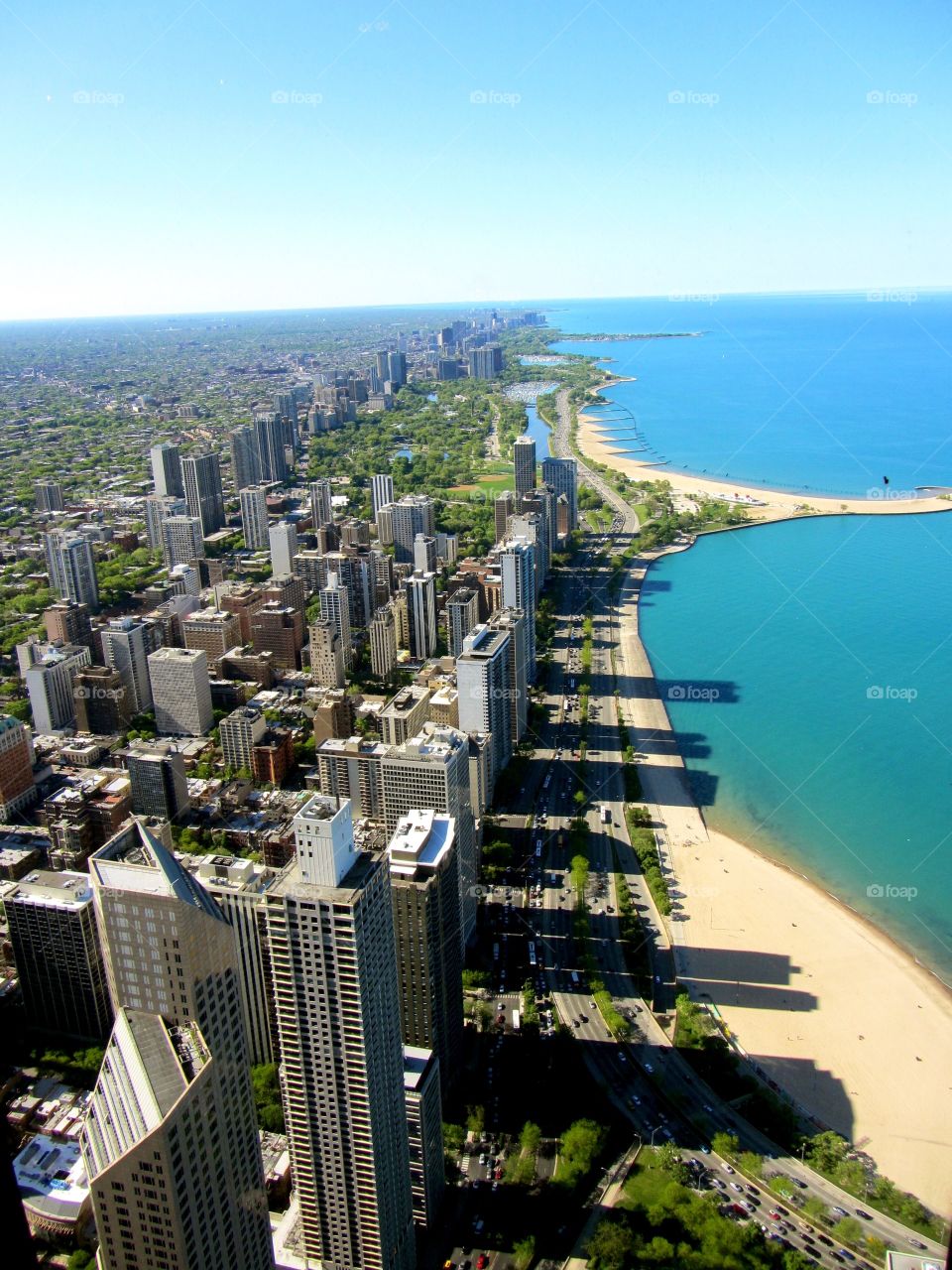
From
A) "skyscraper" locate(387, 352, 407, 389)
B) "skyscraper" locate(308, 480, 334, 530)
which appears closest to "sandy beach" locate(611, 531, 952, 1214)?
"skyscraper" locate(308, 480, 334, 530)

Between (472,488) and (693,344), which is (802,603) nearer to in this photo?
(472,488)

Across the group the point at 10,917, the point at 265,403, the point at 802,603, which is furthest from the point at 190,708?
Answer: the point at 265,403

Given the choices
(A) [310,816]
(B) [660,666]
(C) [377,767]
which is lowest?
(B) [660,666]

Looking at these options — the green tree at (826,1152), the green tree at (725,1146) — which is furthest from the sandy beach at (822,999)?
the green tree at (725,1146)

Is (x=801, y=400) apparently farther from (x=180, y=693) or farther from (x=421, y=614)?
(x=180, y=693)

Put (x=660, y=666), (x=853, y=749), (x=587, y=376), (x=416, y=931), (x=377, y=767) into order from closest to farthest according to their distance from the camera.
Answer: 1. (x=416, y=931)
2. (x=377, y=767)
3. (x=853, y=749)
4. (x=660, y=666)
5. (x=587, y=376)

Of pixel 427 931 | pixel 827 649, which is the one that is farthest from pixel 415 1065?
pixel 827 649

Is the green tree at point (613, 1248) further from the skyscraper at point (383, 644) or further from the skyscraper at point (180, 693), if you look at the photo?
the skyscraper at point (383, 644)
